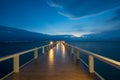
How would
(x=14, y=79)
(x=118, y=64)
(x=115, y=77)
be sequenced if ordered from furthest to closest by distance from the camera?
1. (x=115, y=77)
2. (x=14, y=79)
3. (x=118, y=64)

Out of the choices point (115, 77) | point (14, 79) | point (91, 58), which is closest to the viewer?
point (14, 79)

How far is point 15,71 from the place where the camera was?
7129mm

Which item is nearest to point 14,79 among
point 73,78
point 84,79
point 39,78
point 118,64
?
point 39,78

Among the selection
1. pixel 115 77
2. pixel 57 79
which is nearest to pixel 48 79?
pixel 57 79

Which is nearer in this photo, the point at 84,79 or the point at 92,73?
the point at 84,79

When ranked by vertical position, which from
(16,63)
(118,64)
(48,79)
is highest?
(118,64)

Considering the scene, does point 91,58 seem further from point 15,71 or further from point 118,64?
point 15,71

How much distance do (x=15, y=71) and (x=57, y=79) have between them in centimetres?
224

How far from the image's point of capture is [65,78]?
20.2 ft

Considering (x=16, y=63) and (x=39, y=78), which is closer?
(x=39, y=78)

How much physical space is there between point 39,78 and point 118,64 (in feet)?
10.8

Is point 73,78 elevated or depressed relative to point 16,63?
depressed

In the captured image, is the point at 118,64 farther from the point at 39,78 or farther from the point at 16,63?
the point at 16,63

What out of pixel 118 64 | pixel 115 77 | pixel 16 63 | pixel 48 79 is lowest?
pixel 115 77
